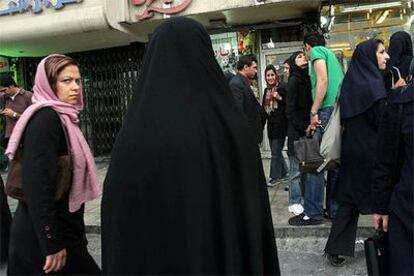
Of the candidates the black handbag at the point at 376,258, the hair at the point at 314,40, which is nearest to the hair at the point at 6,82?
the hair at the point at 314,40

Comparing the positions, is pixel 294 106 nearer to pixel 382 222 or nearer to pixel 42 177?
pixel 382 222

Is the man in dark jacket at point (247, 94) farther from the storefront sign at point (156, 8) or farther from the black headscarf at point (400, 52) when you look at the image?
the storefront sign at point (156, 8)

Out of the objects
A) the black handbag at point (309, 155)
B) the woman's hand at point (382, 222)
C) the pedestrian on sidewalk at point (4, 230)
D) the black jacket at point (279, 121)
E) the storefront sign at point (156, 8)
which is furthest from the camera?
the storefront sign at point (156, 8)

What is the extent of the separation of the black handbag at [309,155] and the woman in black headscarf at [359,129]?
0.48 meters

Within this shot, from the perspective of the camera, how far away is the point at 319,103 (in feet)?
17.0

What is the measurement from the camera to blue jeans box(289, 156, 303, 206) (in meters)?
5.80

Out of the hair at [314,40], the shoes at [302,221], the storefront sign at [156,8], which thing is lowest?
the shoes at [302,221]

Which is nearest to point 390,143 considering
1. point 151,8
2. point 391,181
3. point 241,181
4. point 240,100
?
point 391,181

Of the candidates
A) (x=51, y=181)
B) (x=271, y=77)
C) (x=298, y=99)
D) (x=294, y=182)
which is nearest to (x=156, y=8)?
(x=271, y=77)

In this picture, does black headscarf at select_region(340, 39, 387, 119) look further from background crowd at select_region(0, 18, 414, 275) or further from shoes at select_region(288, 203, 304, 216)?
shoes at select_region(288, 203, 304, 216)

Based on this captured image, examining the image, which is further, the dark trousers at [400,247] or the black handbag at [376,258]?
the black handbag at [376,258]

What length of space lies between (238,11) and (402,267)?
7485 millimetres

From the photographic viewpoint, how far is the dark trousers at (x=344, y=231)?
430 centimetres

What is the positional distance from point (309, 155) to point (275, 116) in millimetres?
2844
